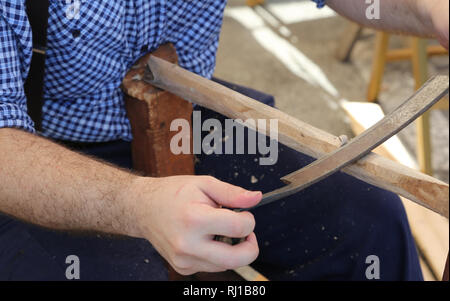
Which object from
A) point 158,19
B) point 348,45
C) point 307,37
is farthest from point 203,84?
point 307,37

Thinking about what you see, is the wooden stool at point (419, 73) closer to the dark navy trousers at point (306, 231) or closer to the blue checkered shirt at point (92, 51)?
the dark navy trousers at point (306, 231)

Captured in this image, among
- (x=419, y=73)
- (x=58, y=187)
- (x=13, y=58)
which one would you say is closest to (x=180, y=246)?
(x=58, y=187)

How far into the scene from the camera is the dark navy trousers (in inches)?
34.7

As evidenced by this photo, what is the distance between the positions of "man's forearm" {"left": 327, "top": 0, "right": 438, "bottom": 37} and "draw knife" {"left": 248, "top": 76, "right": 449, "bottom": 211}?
0.15 metres

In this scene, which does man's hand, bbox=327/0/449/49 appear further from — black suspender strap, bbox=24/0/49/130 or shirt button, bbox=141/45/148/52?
black suspender strap, bbox=24/0/49/130

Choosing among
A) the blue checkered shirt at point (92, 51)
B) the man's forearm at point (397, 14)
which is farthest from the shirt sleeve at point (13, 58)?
the man's forearm at point (397, 14)

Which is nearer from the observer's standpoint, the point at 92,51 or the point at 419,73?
the point at 92,51

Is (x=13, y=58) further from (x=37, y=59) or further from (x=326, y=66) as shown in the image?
(x=326, y=66)

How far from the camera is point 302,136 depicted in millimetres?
714

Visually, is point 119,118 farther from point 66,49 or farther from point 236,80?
point 236,80

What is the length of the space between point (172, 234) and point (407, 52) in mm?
1657

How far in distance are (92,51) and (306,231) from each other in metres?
0.53

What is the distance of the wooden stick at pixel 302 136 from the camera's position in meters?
0.62

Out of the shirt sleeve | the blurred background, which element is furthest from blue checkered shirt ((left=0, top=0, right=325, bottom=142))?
the blurred background
